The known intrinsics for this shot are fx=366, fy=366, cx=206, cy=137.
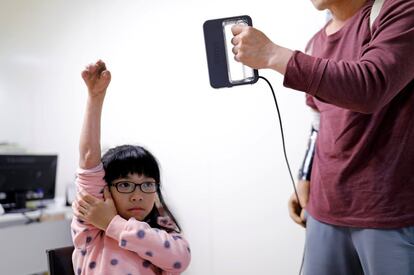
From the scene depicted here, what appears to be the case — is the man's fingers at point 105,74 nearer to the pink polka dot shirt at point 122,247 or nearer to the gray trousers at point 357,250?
the pink polka dot shirt at point 122,247

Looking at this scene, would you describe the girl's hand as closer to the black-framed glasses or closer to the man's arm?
the black-framed glasses

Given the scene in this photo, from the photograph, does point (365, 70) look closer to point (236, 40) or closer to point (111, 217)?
point (236, 40)

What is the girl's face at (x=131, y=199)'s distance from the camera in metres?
0.91

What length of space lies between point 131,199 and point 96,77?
31cm

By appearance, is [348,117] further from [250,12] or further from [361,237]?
[250,12]

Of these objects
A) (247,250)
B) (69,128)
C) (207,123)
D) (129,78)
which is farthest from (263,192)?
(69,128)

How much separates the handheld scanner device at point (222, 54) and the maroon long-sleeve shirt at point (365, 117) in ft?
0.63

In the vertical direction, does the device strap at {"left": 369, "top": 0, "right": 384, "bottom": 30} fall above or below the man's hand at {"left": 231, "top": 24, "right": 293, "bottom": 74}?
above

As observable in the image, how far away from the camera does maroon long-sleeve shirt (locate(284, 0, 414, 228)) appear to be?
70 cm

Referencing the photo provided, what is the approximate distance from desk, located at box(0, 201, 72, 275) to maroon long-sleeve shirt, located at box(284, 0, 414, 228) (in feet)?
6.03

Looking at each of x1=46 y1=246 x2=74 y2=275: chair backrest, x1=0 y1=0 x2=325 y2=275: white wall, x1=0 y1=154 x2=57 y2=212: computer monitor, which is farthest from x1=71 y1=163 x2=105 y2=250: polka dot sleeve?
x1=0 y1=154 x2=57 y2=212: computer monitor

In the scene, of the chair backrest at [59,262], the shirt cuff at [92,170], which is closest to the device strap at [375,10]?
the shirt cuff at [92,170]

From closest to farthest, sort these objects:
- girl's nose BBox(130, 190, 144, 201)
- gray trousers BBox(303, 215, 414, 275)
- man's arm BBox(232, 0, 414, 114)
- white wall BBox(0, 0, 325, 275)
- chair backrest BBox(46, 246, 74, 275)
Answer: man's arm BBox(232, 0, 414, 114), gray trousers BBox(303, 215, 414, 275), girl's nose BBox(130, 190, 144, 201), chair backrest BBox(46, 246, 74, 275), white wall BBox(0, 0, 325, 275)

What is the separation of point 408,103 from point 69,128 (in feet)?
8.87
